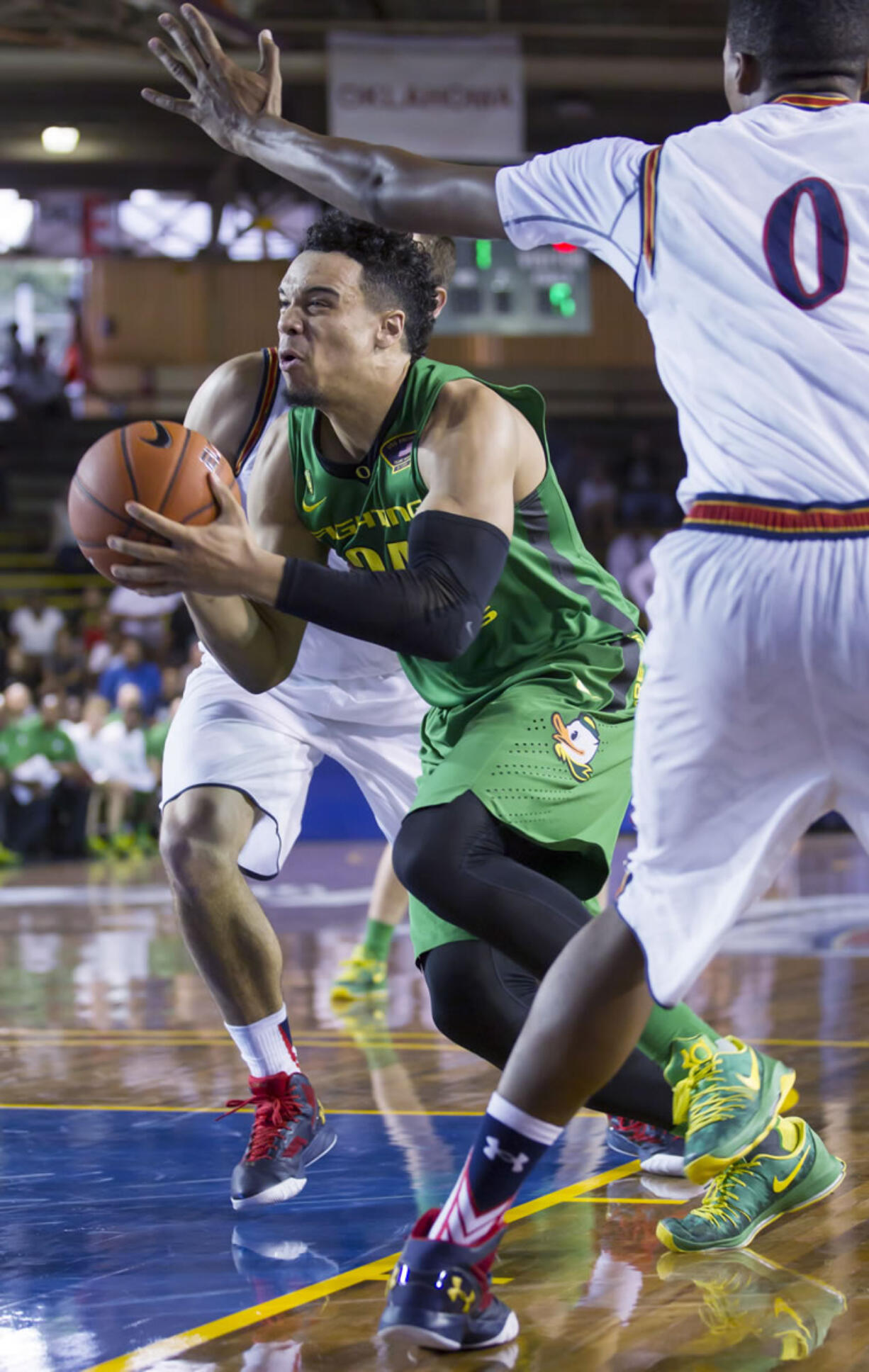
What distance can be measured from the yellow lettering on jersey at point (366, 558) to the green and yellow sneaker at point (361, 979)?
2810mm

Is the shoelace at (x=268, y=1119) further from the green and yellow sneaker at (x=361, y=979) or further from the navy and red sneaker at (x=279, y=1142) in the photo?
the green and yellow sneaker at (x=361, y=979)

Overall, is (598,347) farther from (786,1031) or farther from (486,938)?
(486,938)

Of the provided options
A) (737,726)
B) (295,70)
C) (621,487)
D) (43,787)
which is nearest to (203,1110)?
(737,726)

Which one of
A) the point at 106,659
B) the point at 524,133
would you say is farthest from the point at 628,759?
the point at 524,133

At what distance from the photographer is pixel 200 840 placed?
351 cm

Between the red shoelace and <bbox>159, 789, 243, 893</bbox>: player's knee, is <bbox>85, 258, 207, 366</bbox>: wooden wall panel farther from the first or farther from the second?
the red shoelace

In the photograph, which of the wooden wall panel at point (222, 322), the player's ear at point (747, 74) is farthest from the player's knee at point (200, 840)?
the wooden wall panel at point (222, 322)

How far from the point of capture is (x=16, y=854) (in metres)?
12.3

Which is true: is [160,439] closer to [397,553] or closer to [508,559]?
[397,553]

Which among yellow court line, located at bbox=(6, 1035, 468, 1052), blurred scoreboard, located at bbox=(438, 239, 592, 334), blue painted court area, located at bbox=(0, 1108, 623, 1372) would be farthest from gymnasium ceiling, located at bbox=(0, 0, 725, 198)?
blue painted court area, located at bbox=(0, 1108, 623, 1372)

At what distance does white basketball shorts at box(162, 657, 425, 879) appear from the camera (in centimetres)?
369

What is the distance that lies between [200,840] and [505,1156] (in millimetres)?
1304

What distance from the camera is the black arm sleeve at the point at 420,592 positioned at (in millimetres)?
2537

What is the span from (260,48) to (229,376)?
2.76ft
